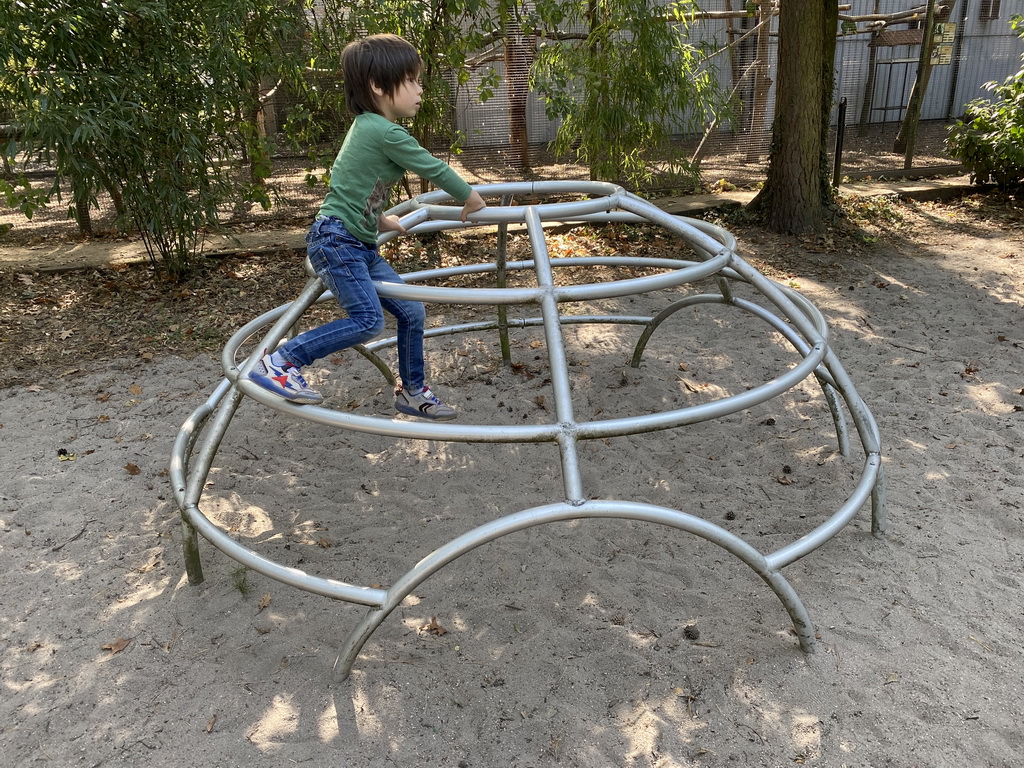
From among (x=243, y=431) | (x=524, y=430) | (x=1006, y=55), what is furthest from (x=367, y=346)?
(x=1006, y=55)

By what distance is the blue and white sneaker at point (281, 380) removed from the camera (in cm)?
197

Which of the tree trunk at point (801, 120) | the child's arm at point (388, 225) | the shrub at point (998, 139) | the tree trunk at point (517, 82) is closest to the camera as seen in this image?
the child's arm at point (388, 225)

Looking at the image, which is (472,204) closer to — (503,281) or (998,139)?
(503,281)

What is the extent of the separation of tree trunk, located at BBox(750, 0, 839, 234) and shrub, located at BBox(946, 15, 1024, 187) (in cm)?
175

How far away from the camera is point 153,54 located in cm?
416

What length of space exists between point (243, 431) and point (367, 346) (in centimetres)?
61

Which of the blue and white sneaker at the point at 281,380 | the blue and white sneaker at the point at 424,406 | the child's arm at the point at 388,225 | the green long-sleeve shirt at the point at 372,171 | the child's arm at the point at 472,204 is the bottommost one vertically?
the blue and white sneaker at the point at 424,406

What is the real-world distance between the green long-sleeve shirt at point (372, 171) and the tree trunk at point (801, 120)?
4.23 meters

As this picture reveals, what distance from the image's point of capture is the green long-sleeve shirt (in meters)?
1.99

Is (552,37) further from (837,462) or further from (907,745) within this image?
(907,745)

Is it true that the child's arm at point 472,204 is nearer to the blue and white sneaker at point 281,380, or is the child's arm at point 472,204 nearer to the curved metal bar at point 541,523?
the blue and white sneaker at point 281,380

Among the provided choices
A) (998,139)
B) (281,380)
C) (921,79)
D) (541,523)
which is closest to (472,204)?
(281,380)

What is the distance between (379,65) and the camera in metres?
1.97

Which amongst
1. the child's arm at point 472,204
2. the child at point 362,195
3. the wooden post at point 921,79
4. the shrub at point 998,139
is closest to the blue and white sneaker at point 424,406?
the child at point 362,195
